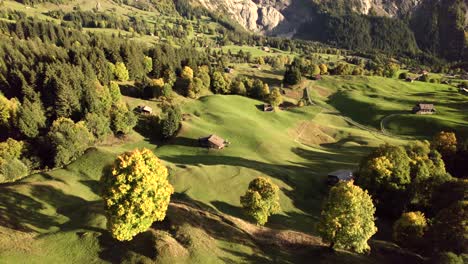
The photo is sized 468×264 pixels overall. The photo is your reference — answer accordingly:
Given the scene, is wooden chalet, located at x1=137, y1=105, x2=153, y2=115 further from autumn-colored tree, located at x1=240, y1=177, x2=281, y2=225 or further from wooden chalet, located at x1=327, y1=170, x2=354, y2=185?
autumn-colored tree, located at x1=240, y1=177, x2=281, y2=225

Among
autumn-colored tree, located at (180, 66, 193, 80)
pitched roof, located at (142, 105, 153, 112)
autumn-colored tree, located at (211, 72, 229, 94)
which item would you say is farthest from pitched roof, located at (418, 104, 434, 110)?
pitched roof, located at (142, 105, 153, 112)

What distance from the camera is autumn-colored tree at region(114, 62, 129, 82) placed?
472 ft

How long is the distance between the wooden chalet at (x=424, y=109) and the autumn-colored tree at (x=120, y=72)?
135 metres

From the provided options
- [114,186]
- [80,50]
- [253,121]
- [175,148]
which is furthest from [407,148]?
[80,50]

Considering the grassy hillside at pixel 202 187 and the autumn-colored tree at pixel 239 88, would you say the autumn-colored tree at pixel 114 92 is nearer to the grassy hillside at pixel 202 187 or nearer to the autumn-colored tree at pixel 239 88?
the grassy hillside at pixel 202 187

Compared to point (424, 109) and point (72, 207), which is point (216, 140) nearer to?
point (72, 207)

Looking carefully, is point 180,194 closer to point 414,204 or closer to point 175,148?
point 175,148

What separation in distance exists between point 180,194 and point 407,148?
58.3 meters

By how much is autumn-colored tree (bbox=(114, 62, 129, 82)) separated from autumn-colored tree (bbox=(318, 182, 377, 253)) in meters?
118

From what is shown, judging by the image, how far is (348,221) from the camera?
160ft

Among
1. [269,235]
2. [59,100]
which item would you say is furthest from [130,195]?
[59,100]

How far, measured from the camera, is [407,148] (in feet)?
279

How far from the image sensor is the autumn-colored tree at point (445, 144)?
9268 centimetres

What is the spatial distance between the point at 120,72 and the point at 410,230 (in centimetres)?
12508
